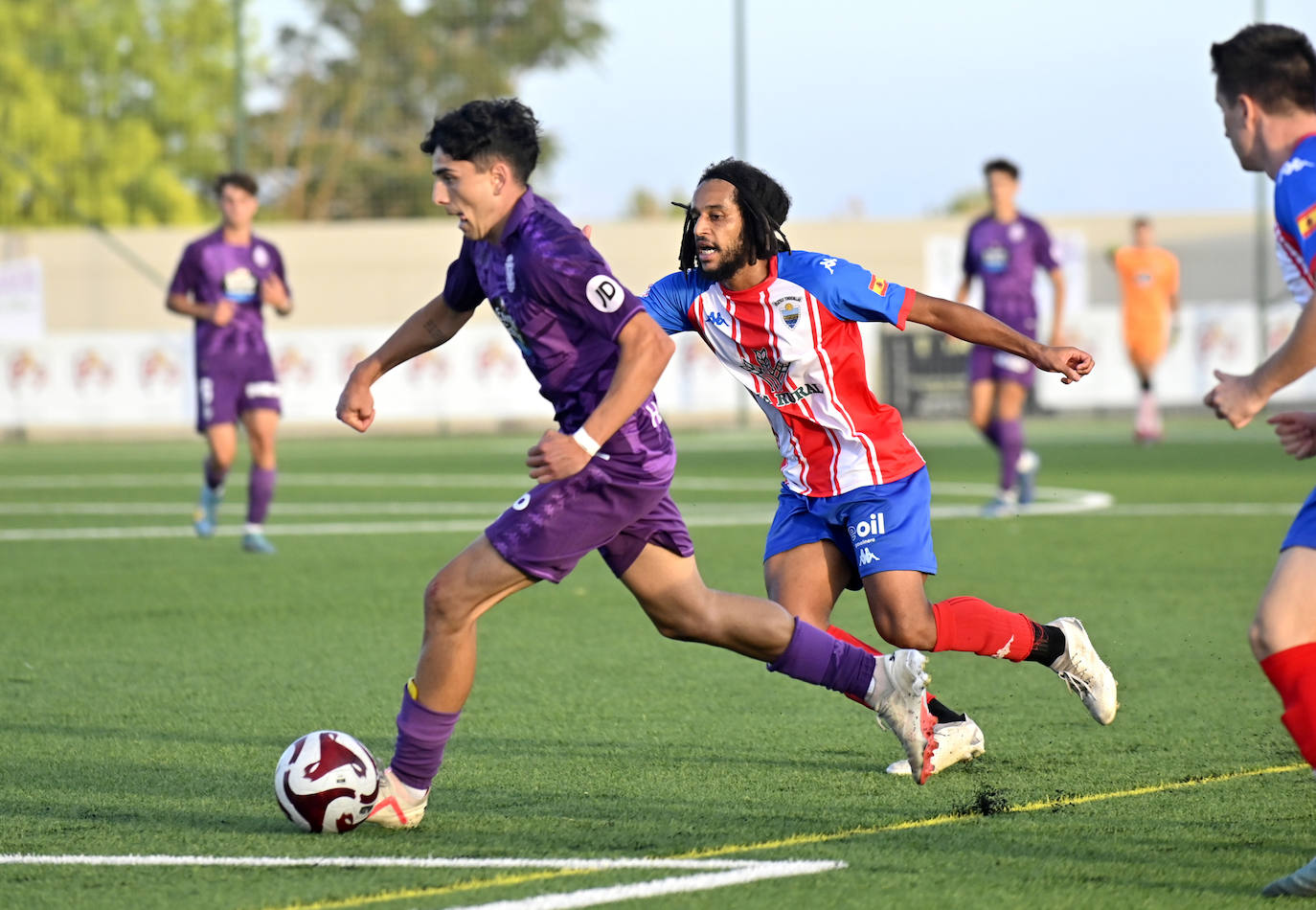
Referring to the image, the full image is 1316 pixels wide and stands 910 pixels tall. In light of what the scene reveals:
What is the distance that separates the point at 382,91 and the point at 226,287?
24064mm

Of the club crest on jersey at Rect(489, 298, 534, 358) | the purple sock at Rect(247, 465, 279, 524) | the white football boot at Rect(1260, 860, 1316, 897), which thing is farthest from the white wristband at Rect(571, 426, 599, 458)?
the purple sock at Rect(247, 465, 279, 524)

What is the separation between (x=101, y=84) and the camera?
3853 cm

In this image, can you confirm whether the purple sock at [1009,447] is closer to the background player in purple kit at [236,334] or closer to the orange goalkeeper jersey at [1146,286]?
the background player in purple kit at [236,334]

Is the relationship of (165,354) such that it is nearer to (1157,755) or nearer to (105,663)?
(105,663)

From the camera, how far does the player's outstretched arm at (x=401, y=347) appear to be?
5.08 metres

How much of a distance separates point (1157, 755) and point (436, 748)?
7.57 feet

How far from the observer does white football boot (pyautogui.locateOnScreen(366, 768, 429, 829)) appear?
477cm

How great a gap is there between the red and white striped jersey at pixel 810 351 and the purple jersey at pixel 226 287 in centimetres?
722

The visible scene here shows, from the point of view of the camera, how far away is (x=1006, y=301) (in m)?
14.0

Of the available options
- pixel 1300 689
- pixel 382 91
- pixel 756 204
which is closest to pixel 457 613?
pixel 756 204

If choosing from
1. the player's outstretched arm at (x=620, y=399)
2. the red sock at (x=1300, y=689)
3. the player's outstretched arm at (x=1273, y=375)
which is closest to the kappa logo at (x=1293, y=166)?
the player's outstretched arm at (x=1273, y=375)

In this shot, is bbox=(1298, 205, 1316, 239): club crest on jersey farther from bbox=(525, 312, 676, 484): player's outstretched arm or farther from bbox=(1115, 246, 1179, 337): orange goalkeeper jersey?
bbox=(1115, 246, 1179, 337): orange goalkeeper jersey

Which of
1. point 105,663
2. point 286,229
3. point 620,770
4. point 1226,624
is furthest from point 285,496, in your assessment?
point 286,229

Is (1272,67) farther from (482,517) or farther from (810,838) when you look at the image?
(482,517)
